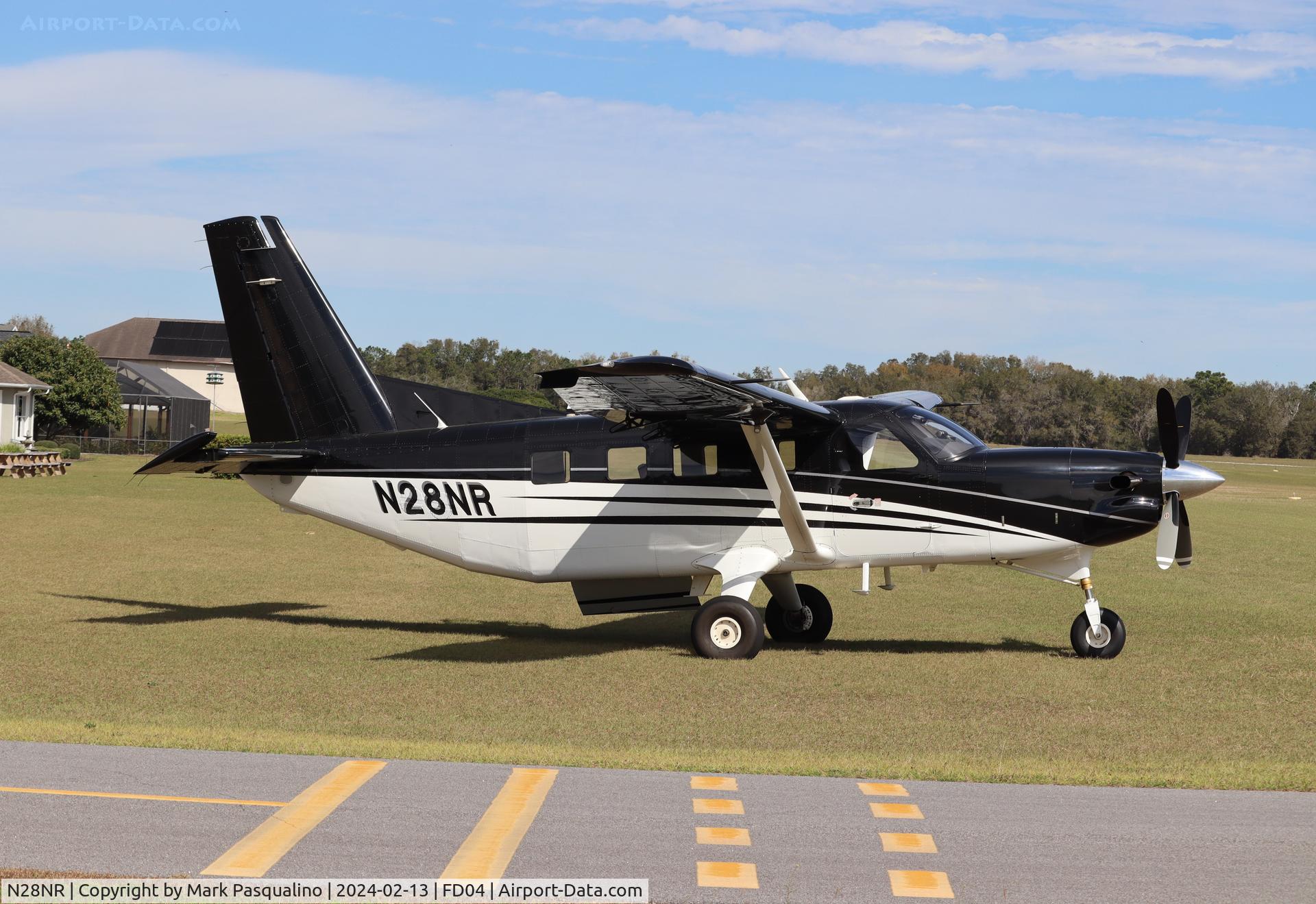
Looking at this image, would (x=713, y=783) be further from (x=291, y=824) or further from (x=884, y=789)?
(x=291, y=824)

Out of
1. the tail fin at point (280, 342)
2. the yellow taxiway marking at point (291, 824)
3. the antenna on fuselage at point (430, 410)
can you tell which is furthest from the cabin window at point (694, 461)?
the yellow taxiway marking at point (291, 824)

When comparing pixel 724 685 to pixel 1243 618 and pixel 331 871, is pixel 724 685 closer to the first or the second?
pixel 331 871

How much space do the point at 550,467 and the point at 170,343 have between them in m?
124

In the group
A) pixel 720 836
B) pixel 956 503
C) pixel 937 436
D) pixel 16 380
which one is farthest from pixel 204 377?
pixel 720 836

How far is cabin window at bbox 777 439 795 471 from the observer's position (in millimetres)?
14141

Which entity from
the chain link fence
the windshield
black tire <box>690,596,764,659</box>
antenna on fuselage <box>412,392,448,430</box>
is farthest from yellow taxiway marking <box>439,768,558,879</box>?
the chain link fence

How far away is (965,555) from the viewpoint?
45.2ft

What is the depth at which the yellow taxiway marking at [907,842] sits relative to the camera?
644 centimetres

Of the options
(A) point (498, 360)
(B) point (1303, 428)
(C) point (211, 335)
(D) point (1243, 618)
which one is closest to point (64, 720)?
(D) point (1243, 618)

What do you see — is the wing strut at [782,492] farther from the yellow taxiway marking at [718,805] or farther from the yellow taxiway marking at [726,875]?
the yellow taxiway marking at [726,875]

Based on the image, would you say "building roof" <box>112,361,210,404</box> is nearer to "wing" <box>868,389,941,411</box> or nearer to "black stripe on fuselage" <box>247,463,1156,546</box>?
"wing" <box>868,389,941,411</box>

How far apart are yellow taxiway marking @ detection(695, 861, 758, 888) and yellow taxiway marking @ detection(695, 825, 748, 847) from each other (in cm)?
31

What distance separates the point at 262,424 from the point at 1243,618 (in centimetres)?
1350

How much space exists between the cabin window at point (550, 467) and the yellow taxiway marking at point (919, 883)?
8.93m
